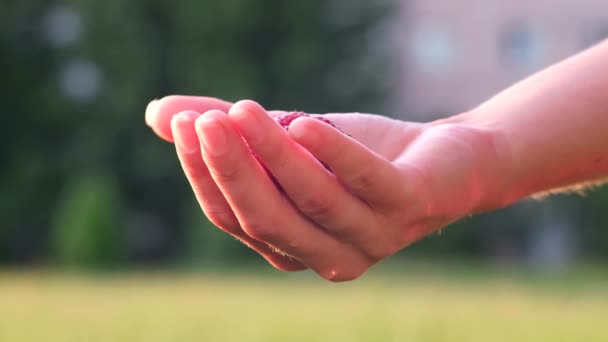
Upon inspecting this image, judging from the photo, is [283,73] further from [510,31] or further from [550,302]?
[550,302]

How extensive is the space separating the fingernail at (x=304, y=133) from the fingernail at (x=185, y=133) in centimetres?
17

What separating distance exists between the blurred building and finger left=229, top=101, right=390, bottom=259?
2175 centimetres

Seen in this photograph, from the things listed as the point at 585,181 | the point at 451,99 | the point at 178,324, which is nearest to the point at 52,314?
the point at 178,324

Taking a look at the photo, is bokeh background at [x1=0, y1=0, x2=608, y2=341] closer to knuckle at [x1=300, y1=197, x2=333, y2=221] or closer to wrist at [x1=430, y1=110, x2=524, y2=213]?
wrist at [x1=430, y1=110, x2=524, y2=213]

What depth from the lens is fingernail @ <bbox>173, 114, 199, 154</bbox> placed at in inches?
62.1

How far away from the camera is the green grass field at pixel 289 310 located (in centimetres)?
591

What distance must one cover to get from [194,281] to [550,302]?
4550 millimetres

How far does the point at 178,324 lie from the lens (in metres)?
6.41

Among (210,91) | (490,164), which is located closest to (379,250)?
(490,164)

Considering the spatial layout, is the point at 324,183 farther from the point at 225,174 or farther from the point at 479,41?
the point at 479,41

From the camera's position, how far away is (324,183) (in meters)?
1.62

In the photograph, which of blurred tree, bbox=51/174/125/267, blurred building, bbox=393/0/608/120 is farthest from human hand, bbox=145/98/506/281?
blurred building, bbox=393/0/608/120

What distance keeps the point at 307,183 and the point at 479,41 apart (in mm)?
22833

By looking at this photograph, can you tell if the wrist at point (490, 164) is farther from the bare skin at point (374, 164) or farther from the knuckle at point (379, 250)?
the knuckle at point (379, 250)
